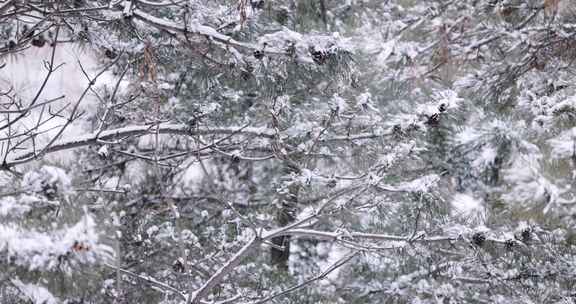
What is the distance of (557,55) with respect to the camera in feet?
14.8

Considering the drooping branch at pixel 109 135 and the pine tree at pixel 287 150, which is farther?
the drooping branch at pixel 109 135

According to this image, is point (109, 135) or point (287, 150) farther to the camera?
point (287, 150)

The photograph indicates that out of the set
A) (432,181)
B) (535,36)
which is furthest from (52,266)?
(535,36)

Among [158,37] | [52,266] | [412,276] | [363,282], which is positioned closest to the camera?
[52,266]

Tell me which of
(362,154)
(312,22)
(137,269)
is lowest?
(137,269)

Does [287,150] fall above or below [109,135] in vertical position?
below

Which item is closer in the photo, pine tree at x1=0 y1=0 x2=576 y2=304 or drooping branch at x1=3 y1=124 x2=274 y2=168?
pine tree at x1=0 y1=0 x2=576 y2=304

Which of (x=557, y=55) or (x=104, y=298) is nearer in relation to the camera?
(x=104, y=298)

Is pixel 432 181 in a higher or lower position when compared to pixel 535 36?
lower

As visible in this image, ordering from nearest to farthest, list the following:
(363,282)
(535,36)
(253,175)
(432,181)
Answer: (432,181), (535,36), (363,282), (253,175)

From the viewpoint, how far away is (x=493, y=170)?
664 centimetres

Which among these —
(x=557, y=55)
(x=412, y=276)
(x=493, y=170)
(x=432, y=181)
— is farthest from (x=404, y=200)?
(x=493, y=170)

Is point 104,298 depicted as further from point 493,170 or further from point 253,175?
point 493,170

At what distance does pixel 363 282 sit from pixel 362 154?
2092 mm
